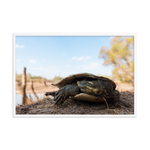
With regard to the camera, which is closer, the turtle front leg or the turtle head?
the turtle head

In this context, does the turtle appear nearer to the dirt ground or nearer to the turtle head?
the turtle head

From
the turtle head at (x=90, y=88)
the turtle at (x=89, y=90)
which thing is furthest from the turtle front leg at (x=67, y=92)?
the turtle head at (x=90, y=88)

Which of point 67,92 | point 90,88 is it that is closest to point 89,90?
point 90,88

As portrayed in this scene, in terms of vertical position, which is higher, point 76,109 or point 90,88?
point 90,88

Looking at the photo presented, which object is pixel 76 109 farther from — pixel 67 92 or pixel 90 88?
pixel 90 88

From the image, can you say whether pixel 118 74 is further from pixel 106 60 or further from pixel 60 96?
pixel 60 96

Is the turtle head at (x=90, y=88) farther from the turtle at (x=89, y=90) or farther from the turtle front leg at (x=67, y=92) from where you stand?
the turtle front leg at (x=67, y=92)

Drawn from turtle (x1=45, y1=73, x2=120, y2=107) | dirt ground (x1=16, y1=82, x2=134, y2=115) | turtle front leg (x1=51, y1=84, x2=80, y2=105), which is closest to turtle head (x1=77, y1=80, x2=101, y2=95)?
turtle (x1=45, y1=73, x2=120, y2=107)

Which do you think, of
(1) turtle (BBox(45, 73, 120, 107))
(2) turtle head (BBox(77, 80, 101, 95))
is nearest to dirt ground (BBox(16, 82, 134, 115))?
(1) turtle (BBox(45, 73, 120, 107))

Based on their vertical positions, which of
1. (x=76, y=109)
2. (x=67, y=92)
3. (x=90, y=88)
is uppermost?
(x=90, y=88)

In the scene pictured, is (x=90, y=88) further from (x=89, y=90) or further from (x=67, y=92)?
(x=67, y=92)

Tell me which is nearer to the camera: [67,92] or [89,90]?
[89,90]

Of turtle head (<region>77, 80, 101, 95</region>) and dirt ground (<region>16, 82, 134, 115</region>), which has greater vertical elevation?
turtle head (<region>77, 80, 101, 95</region>)

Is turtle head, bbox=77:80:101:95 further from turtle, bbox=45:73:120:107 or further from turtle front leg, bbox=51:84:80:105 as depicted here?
turtle front leg, bbox=51:84:80:105
